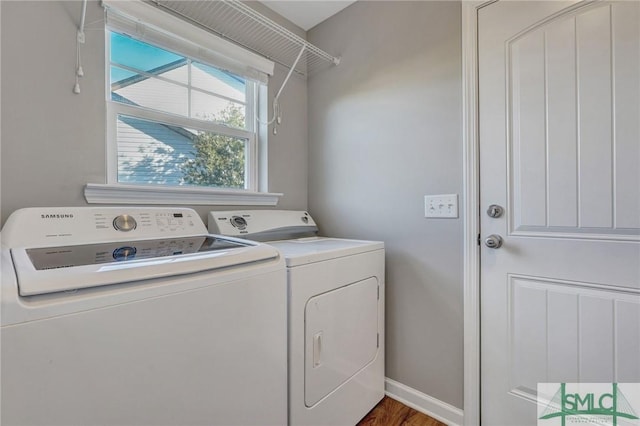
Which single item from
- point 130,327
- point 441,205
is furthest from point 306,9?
point 130,327

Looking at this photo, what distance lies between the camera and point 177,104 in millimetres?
1601

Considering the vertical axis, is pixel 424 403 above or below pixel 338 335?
below

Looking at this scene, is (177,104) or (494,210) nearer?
(494,210)

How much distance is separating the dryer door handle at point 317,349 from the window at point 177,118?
108cm

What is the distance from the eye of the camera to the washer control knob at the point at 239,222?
1.62 metres

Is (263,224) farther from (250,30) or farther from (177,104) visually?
(250,30)

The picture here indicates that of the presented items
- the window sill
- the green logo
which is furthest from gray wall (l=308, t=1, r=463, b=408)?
the window sill

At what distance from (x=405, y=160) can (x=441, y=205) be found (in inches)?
13.2

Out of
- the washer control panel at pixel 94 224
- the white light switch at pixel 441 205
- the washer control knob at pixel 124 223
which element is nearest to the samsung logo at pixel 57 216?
the washer control panel at pixel 94 224

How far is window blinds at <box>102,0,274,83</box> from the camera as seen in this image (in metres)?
1.29

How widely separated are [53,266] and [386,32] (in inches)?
76.4

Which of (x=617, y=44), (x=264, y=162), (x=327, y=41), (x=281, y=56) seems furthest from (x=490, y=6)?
→ (x=264, y=162)

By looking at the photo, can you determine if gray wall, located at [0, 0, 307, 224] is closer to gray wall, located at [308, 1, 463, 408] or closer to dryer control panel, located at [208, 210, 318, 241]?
dryer control panel, located at [208, 210, 318, 241]

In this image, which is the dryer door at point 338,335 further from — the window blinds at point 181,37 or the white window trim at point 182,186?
the window blinds at point 181,37
